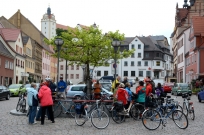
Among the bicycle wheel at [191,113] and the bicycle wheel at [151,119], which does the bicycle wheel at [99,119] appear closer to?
the bicycle wheel at [151,119]

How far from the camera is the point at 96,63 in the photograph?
2980 centimetres

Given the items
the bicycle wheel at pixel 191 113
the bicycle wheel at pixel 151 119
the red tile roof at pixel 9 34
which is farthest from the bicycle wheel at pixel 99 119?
the red tile roof at pixel 9 34

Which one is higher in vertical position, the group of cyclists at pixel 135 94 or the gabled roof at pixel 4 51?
the gabled roof at pixel 4 51

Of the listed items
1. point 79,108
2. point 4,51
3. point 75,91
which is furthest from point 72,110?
point 4,51

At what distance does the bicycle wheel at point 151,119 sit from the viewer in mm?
13938

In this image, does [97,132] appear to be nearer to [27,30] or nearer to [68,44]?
[68,44]

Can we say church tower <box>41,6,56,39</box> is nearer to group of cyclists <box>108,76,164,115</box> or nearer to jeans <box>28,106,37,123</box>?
group of cyclists <box>108,76,164,115</box>

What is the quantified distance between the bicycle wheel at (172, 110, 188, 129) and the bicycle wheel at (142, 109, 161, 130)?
655mm

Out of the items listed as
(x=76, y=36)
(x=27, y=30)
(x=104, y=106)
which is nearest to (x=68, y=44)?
(x=76, y=36)

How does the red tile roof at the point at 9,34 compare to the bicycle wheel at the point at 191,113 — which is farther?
the red tile roof at the point at 9,34

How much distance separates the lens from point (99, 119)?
14383 mm

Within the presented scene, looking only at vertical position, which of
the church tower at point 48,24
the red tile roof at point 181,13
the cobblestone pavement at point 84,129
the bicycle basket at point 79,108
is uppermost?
the church tower at point 48,24

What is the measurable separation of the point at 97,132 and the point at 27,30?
7622cm

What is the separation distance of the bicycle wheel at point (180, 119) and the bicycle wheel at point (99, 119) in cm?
257
